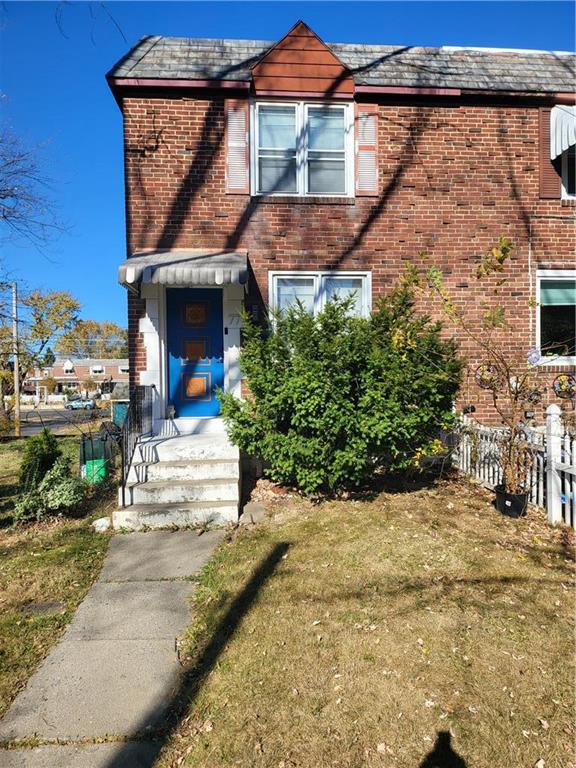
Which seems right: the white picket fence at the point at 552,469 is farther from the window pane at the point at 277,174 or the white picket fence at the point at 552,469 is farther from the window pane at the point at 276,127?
the window pane at the point at 276,127

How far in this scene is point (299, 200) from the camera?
316 inches

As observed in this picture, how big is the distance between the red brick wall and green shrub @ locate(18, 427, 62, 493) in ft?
6.40

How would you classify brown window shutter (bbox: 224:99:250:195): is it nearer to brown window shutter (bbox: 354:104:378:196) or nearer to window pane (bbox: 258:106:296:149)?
window pane (bbox: 258:106:296:149)

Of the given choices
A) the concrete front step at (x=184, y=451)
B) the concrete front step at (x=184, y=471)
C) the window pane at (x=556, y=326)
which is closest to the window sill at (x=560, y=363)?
the window pane at (x=556, y=326)

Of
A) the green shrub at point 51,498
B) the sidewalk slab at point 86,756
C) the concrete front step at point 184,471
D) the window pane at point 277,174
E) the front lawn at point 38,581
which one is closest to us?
the sidewalk slab at point 86,756

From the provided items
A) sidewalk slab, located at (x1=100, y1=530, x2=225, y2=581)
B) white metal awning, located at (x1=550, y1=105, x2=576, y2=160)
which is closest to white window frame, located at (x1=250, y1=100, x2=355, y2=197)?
white metal awning, located at (x1=550, y1=105, x2=576, y2=160)

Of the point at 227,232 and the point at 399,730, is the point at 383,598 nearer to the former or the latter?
the point at 399,730

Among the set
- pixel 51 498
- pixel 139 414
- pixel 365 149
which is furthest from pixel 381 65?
pixel 51 498

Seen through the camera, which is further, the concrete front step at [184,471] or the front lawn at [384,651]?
the concrete front step at [184,471]

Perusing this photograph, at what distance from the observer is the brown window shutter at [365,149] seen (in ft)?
26.5

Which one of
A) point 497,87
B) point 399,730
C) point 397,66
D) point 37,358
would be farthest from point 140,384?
point 497,87

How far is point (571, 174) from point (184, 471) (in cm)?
865

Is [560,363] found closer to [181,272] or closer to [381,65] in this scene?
[381,65]

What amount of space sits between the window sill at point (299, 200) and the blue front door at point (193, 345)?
5.71 feet
